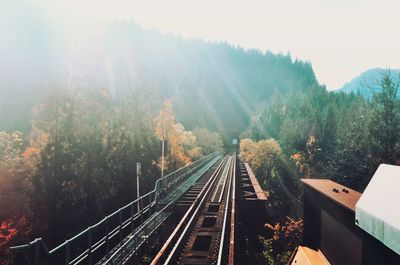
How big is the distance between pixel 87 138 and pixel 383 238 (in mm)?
44563

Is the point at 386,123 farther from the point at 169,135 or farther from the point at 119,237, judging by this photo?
the point at 169,135

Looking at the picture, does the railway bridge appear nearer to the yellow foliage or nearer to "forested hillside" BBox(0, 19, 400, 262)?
"forested hillside" BBox(0, 19, 400, 262)

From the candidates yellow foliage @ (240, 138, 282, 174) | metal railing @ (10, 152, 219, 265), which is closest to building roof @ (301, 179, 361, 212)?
metal railing @ (10, 152, 219, 265)

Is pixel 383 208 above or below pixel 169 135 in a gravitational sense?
below

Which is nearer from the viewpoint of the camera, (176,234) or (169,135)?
(176,234)

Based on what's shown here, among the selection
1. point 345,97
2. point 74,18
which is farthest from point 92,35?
point 345,97

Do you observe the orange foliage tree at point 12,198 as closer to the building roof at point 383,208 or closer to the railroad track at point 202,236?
the railroad track at point 202,236

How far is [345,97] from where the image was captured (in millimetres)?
149875

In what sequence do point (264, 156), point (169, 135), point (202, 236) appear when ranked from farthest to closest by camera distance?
point (264, 156) → point (169, 135) → point (202, 236)

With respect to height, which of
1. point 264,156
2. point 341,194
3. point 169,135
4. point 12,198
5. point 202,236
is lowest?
point 12,198

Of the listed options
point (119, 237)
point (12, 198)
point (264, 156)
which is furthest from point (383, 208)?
point (264, 156)

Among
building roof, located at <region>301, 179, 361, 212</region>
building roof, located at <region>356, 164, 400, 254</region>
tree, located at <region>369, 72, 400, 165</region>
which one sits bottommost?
building roof, located at <region>301, 179, 361, 212</region>

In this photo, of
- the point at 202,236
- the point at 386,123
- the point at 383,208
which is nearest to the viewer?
the point at 383,208

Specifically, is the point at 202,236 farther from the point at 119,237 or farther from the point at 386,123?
the point at 386,123
